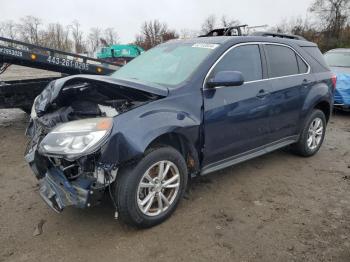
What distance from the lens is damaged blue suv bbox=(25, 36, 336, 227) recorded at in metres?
2.94

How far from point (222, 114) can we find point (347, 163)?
263cm

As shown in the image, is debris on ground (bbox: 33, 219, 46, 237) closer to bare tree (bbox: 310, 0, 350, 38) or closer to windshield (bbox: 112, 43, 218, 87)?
windshield (bbox: 112, 43, 218, 87)

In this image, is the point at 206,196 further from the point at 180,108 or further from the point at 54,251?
the point at 54,251

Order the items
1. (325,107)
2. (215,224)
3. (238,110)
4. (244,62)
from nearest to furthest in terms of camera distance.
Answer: (215,224) < (238,110) < (244,62) < (325,107)

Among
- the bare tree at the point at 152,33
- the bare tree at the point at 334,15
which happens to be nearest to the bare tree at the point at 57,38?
the bare tree at the point at 152,33

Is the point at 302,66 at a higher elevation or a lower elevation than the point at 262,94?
higher

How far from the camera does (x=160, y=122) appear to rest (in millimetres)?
3188

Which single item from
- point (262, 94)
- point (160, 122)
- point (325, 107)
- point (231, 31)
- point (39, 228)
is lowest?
point (39, 228)

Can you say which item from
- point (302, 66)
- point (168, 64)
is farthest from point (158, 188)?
point (302, 66)

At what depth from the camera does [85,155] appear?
2797 millimetres

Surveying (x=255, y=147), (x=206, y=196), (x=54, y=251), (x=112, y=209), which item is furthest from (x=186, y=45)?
(x=54, y=251)

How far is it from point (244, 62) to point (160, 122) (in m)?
1.55

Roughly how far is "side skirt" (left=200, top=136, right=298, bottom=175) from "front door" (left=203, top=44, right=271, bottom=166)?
0.04 meters

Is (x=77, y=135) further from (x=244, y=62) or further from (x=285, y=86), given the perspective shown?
(x=285, y=86)
